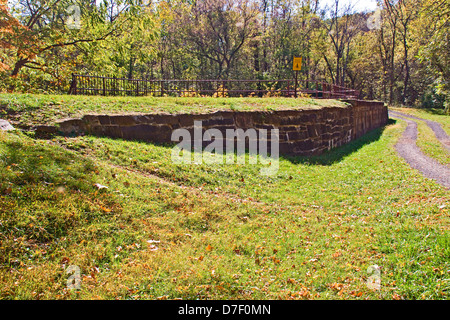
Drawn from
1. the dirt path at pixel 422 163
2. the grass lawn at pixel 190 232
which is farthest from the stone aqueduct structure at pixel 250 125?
the dirt path at pixel 422 163

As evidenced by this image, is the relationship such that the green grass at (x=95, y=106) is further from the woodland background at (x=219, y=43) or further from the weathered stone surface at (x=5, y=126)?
the woodland background at (x=219, y=43)

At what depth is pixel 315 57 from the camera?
3766 centimetres

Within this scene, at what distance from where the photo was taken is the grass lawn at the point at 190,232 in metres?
3.87

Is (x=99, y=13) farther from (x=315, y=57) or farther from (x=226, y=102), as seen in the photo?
(x=315, y=57)

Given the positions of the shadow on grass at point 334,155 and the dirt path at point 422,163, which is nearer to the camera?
the dirt path at point 422,163

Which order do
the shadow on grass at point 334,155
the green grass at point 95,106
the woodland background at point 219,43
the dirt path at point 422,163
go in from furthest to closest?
the woodland background at point 219,43 → the shadow on grass at point 334,155 → the dirt path at point 422,163 → the green grass at point 95,106

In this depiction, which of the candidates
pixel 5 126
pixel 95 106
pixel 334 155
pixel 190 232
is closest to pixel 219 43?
pixel 334 155

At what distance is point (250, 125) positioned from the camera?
11.6 m

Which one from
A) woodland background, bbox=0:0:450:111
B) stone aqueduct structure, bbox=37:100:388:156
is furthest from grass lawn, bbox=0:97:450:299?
woodland background, bbox=0:0:450:111

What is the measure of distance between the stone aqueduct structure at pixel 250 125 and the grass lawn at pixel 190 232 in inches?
32.2

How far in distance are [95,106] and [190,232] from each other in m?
5.97

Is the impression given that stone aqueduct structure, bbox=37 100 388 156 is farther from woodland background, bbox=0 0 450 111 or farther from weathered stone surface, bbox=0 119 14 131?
woodland background, bbox=0 0 450 111

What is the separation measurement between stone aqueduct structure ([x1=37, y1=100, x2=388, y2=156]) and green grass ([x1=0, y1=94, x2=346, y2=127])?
32 cm

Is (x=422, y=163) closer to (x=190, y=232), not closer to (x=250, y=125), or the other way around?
(x=250, y=125)
